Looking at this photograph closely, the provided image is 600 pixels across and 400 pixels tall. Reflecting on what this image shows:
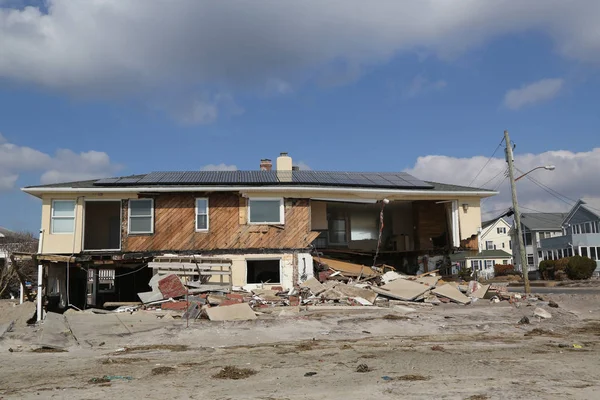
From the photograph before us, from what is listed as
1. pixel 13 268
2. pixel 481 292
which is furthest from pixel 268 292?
pixel 13 268

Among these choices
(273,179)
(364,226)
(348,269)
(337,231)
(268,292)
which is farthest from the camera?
(364,226)

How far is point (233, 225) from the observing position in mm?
22672

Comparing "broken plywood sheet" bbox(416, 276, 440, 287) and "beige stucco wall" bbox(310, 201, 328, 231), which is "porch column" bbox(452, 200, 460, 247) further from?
"beige stucco wall" bbox(310, 201, 328, 231)

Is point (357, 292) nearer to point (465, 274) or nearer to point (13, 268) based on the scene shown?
point (465, 274)

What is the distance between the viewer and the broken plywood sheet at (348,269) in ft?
76.1

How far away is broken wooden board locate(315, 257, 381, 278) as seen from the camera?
23.2 m

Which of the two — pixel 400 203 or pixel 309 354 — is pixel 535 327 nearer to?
pixel 309 354

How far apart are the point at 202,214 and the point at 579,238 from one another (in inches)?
1838

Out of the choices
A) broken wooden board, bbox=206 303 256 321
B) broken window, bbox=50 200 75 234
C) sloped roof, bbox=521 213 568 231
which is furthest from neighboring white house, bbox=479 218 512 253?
broken wooden board, bbox=206 303 256 321

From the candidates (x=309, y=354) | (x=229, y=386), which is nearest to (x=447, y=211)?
(x=309, y=354)

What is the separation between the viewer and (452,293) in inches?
794

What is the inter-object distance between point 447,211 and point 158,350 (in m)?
16.7

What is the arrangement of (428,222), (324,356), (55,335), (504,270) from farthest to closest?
1. (504,270)
2. (428,222)
3. (55,335)
4. (324,356)

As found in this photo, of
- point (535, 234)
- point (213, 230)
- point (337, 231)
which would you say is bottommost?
point (213, 230)
